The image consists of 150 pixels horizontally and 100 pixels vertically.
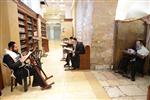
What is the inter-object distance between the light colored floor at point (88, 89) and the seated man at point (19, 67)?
202 millimetres

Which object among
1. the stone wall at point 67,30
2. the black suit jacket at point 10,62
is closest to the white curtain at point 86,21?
the black suit jacket at point 10,62

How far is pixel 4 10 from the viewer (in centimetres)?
355

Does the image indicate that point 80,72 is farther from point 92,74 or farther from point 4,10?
point 4,10

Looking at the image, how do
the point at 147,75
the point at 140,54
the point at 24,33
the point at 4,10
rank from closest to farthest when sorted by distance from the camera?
the point at 4,10, the point at 140,54, the point at 147,75, the point at 24,33

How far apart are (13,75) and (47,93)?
2.68 feet

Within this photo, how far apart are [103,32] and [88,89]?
2.04 m

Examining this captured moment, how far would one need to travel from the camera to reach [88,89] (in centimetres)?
350

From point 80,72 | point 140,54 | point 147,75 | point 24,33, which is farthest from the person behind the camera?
point 24,33

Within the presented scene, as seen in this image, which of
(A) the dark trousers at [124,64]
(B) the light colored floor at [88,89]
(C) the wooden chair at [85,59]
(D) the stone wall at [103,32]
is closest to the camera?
(B) the light colored floor at [88,89]

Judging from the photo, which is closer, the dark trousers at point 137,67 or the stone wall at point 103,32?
the dark trousers at point 137,67

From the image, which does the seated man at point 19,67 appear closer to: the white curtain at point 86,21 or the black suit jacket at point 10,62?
the black suit jacket at point 10,62

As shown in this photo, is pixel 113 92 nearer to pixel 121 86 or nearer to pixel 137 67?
pixel 121 86

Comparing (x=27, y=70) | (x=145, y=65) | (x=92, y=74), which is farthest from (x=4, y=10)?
(x=145, y=65)

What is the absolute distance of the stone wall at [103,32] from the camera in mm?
4730
